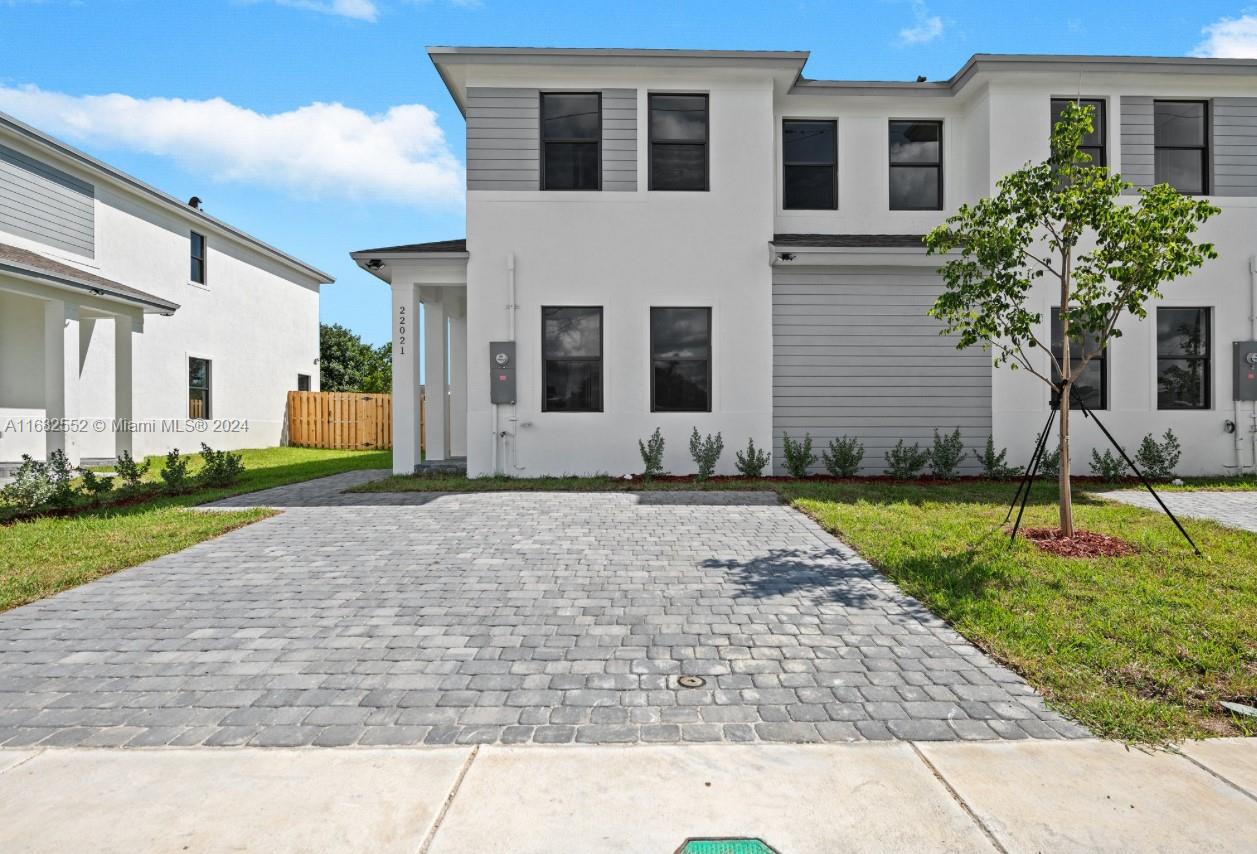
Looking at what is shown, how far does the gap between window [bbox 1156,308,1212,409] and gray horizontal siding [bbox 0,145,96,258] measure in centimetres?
2247

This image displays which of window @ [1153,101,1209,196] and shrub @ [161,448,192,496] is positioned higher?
window @ [1153,101,1209,196]

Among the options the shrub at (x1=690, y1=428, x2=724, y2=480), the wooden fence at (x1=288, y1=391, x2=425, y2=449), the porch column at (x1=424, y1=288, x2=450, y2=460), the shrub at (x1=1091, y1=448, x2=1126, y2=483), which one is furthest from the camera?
the wooden fence at (x1=288, y1=391, x2=425, y2=449)

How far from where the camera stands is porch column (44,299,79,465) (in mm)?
12602

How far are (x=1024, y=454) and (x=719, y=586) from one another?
8898 mm

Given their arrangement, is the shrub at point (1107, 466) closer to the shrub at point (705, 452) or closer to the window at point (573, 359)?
the shrub at point (705, 452)

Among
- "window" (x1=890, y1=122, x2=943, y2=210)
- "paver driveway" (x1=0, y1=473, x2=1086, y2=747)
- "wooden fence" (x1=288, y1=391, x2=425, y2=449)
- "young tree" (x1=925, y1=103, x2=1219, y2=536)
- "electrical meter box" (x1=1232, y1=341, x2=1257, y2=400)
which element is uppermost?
"window" (x1=890, y1=122, x2=943, y2=210)

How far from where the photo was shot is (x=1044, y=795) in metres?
2.57

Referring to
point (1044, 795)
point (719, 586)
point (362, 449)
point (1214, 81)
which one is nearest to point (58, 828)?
point (1044, 795)

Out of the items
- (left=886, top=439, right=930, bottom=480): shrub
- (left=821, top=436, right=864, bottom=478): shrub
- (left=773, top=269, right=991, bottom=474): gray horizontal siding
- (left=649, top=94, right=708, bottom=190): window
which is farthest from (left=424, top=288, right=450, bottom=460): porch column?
(left=886, top=439, right=930, bottom=480): shrub

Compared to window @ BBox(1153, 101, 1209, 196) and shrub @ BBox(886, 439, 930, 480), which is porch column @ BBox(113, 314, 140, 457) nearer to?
shrub @ BBox(886, 439, 930, 480)

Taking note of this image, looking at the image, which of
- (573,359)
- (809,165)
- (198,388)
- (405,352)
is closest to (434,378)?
(405,352)

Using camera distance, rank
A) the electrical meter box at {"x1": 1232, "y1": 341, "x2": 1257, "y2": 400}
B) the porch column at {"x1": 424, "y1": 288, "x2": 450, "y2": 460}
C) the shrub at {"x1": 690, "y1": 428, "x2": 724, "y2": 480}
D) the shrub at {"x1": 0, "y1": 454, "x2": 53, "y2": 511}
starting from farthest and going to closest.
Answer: the porch column at {"x1": 424, "y1": 288, "x2": 450, "y2": 460}, the electrical meter box at {"x1": 1232, "y1": 341, "x2": 1257, "y2": 400}, the shrub at {"x1": 690, "y1": 428, "x2": 724, "y2": 480}, the shrub at {"x1": 0, "y1": 454, "x2": 53, "y2": 511}

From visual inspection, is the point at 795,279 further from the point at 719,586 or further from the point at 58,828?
the point at 58,828

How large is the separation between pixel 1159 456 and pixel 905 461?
4.24 meters
